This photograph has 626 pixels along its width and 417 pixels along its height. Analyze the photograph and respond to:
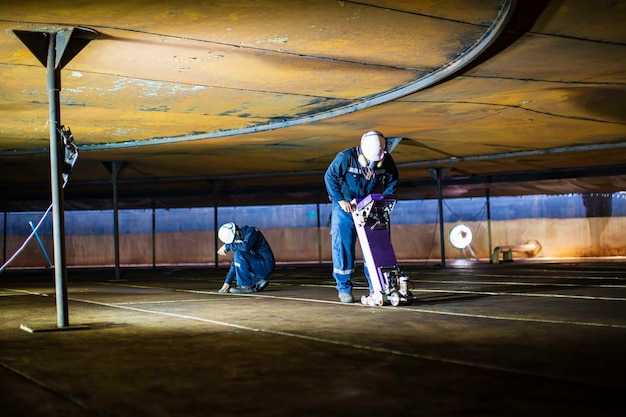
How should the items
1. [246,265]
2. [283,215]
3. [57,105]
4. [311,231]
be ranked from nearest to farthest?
[57,105] → [246,265] → [311,231] → [283,215]

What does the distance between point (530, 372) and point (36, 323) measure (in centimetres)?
461

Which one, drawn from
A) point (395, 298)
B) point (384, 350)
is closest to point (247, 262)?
point (395, 298)

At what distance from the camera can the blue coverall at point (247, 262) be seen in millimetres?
9945

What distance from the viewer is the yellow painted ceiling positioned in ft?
18.9

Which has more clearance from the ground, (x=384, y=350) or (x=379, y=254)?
(x=379, y=254)

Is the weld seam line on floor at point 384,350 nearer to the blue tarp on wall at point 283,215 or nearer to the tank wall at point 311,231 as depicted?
the tank wall at point 311,231

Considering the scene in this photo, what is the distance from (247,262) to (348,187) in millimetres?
2771

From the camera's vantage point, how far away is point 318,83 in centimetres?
830

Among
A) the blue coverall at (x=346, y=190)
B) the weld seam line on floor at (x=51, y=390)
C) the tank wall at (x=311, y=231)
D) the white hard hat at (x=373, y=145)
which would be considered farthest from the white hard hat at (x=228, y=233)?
the tank wall at (x=311, y=231)

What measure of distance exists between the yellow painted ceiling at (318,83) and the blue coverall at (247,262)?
5.49 ft

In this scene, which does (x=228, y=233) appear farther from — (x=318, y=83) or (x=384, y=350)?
(x=384, y=350)

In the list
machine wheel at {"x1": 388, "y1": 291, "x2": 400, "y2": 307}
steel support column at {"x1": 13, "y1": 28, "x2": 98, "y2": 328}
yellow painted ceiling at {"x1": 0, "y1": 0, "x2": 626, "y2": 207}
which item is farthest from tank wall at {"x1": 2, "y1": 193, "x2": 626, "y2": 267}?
steel support column at {"x1": 13, "y1": 28, "x2": 98, "y2": 328}

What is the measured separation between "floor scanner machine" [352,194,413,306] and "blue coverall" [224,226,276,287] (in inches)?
112

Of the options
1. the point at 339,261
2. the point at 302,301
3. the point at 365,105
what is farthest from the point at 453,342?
the point at 365,105
